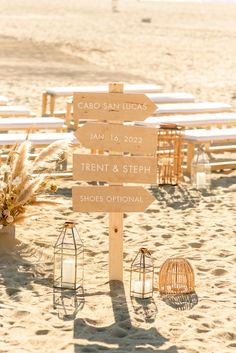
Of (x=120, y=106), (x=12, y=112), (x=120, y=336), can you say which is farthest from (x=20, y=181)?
(x=12, y=112)

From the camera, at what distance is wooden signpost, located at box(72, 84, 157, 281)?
18.7 ft

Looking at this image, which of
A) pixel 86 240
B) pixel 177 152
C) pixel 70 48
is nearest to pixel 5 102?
pixel 177 152

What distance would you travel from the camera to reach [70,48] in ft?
75.1

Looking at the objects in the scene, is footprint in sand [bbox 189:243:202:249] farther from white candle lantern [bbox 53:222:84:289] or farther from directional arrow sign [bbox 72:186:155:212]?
directional arrow sign [bbox 72:186:155:212]

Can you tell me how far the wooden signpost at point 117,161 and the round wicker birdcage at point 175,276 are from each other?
1.28 feet

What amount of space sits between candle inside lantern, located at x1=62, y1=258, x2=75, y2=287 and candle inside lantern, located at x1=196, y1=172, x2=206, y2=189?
294cm

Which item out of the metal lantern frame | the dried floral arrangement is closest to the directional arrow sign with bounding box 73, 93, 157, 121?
the dried floral arrangement

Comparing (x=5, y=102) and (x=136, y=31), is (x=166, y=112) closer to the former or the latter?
(x=5, y=102)

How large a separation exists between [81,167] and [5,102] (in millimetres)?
5923

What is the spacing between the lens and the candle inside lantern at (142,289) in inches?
220

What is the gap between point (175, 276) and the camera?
5.75 meters

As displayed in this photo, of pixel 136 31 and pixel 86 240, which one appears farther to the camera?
pixel 136 31

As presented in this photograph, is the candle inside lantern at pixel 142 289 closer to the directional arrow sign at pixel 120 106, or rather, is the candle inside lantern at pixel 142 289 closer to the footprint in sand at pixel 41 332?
the footprint in sand at pixel 41 332

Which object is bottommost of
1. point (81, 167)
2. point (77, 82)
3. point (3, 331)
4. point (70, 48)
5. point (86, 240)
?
point (3, 331)
